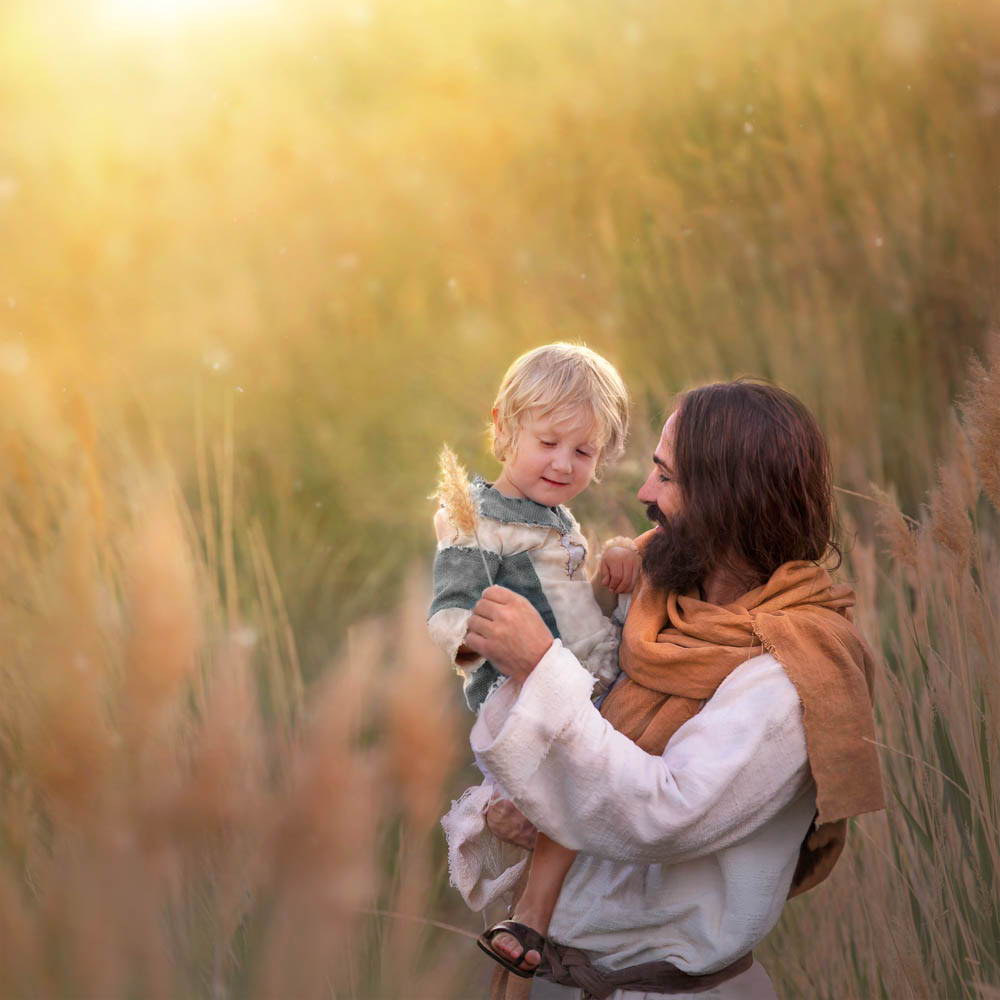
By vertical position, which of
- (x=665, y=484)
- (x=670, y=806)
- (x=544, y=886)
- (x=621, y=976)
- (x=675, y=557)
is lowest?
(x=621, y=976)

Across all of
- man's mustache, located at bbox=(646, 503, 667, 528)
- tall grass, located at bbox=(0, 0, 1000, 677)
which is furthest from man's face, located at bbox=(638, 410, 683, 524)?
tall grass, located at bbox=(0, 0, 1000, 677)

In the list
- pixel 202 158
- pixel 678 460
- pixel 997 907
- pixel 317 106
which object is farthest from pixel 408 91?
pixel 997 907

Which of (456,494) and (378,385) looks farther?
(378,385)

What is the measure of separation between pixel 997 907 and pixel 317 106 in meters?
2.52

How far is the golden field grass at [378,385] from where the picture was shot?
A: 7.95 feet

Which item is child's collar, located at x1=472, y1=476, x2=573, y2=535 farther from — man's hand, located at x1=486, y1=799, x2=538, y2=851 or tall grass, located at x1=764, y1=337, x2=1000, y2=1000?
tall grass, located at x1=764, y1=337, x2=1000, y2=1000

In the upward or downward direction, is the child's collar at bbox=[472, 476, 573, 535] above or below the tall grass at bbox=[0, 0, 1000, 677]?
below

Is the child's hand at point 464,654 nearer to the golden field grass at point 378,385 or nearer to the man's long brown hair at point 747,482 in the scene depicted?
the man's long brown hair at point 747,482

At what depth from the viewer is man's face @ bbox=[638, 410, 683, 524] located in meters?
1.83

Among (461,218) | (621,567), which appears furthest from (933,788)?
(461,218)

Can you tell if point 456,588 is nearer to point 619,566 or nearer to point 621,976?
point 619,566

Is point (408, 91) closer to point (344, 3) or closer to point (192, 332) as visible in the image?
point (344, 3)

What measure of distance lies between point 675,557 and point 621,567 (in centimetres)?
25

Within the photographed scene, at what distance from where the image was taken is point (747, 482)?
69.4 inches
